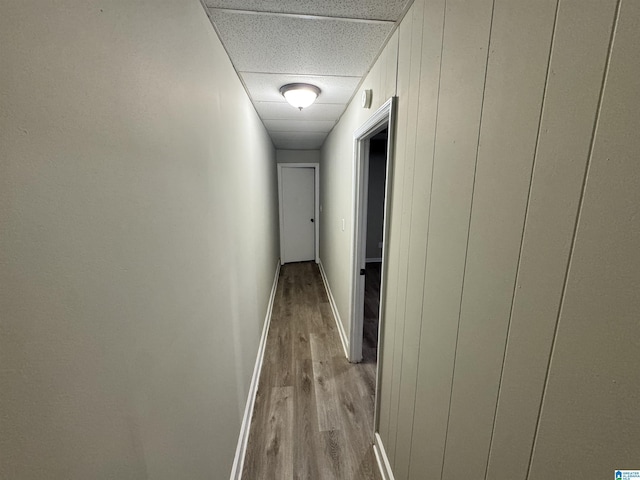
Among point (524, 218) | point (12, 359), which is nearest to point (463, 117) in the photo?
point (524, 218)

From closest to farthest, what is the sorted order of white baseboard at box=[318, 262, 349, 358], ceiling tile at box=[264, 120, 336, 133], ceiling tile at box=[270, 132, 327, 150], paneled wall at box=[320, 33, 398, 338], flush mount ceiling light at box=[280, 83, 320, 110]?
1. paneled wall at box=[320, 33, 398, 338]
2. flush mount ceiling light at box=[280, 83, 320, 110]
3. white baseboard at box=[318, 262, 349, 358]
4. ceiling tile at box=[264, 120, 336, 133]
5. ceiling tile at box=[270, 132, 327, 150]

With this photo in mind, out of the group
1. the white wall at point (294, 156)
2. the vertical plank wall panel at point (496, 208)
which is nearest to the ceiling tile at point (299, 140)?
the white wall at point (294, 156)

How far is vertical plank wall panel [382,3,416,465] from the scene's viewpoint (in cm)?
118

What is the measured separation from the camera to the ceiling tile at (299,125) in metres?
3.06

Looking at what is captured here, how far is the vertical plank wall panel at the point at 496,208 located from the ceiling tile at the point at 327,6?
0.61 metres

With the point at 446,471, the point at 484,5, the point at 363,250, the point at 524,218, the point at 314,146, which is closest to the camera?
the point at 524,218

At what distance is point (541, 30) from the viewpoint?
54 centimetres

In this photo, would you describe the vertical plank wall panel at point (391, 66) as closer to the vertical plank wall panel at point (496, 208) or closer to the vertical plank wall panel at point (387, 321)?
the vertical plank wall panel at point (387, 321)

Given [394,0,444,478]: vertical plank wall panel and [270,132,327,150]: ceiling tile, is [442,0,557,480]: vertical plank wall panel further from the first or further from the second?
[270,132,327,150]: ceiling tile

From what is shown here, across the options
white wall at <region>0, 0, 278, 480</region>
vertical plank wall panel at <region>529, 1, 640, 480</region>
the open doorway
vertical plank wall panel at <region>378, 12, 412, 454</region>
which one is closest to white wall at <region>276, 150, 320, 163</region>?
the open doorway

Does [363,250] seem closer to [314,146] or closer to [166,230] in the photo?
[166,230]

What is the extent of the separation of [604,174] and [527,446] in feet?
1.91

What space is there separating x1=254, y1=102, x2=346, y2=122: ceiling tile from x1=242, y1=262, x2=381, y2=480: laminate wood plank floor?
7.64 ft

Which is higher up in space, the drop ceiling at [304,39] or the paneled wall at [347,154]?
the drop ceiling at [304,39]
